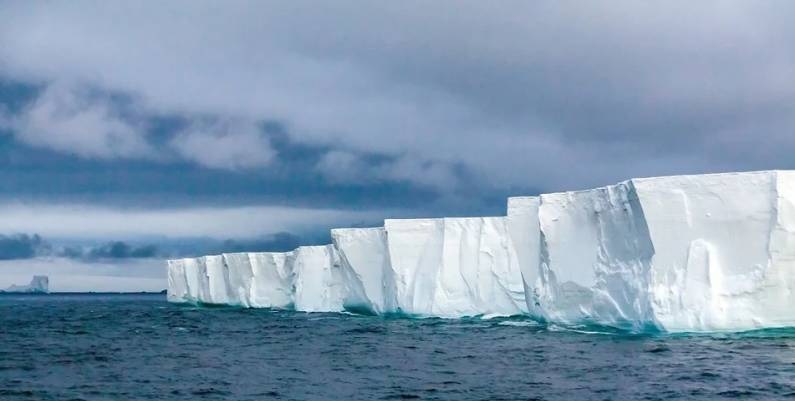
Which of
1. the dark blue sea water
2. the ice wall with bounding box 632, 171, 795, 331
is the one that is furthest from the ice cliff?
the dark blue sea water

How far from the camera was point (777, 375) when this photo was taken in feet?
48.0

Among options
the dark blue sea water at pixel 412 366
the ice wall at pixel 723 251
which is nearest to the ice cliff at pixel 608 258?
the ice wall at pixel 723 251

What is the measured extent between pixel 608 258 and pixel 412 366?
6756 mm

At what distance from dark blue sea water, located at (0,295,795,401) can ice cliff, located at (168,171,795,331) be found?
2.58 feet

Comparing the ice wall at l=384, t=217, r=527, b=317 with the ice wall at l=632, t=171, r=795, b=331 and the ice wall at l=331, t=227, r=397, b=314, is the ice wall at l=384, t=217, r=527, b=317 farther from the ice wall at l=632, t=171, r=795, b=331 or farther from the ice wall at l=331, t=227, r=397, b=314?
the ice wall at l=632, t=171, r=795, b=331

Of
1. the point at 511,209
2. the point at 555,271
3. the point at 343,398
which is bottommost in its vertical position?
the point at 343,398

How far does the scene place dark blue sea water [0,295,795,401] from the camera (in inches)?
575

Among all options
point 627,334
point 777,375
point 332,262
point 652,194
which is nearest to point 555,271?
point 627,334

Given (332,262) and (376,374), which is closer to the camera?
(376,374)

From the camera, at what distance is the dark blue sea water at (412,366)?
14594 millimetres

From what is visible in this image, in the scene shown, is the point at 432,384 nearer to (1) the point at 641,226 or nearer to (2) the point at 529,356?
(2) the point at 529,356

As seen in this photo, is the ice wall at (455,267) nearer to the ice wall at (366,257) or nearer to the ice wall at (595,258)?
the ice wall at (366,257)

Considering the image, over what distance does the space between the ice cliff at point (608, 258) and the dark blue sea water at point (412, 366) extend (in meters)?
0.79

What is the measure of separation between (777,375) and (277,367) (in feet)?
29.8
